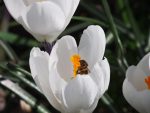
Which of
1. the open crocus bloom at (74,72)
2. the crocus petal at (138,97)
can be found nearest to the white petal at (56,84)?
the open crocus bloom at (74,72)

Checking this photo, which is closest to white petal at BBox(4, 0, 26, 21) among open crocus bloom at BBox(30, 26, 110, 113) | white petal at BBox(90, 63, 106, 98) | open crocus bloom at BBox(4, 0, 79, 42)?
open crocus bloom at BBox(4, 0, 79, 42)

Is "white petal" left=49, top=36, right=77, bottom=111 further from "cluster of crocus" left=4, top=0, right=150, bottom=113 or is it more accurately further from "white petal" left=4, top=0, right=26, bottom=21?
"white petal" left=4, top=0, right=26, bottom=21

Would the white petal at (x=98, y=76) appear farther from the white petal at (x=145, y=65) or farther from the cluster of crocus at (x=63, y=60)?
the white petal at (x=145, y=65)

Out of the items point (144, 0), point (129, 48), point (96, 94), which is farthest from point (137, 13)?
point (96, 94)

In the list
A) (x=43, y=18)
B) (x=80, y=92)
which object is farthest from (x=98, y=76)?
(x=43, y=18)

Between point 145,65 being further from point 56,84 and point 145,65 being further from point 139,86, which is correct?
point 56,84

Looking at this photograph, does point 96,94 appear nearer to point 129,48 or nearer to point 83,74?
point 83,74
